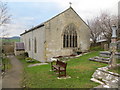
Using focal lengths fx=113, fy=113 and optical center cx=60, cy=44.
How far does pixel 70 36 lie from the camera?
19062 mm

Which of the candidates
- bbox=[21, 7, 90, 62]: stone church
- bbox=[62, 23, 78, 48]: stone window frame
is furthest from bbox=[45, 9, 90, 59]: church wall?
bbox=[62, 23, 78, 48]: stone window frame

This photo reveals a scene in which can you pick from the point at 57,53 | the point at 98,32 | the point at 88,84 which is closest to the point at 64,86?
the point at 88,84

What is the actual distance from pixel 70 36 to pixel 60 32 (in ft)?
6.77

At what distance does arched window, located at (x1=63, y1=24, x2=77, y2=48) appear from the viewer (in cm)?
1859

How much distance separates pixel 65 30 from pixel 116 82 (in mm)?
13276

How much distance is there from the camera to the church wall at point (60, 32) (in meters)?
17.1

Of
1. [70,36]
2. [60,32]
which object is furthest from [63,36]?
[70,36]

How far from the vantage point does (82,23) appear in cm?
1986

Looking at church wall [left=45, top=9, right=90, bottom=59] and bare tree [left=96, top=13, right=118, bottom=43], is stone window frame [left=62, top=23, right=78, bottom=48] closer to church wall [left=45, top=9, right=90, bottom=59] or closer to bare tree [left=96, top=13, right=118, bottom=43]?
church wall [left=45, top=9, right=90, bottom=59]

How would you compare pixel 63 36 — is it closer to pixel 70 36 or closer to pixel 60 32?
pixel 60 32

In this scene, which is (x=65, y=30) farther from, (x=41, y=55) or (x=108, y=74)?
(x=108, y=74)

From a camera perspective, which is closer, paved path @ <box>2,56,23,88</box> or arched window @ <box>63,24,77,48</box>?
paved path @ <box>2,56,23,88</box>

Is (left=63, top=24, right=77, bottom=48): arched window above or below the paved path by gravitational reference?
above

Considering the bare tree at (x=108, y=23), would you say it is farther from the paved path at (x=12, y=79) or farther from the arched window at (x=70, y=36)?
the paved path at (x=12, y=79)
